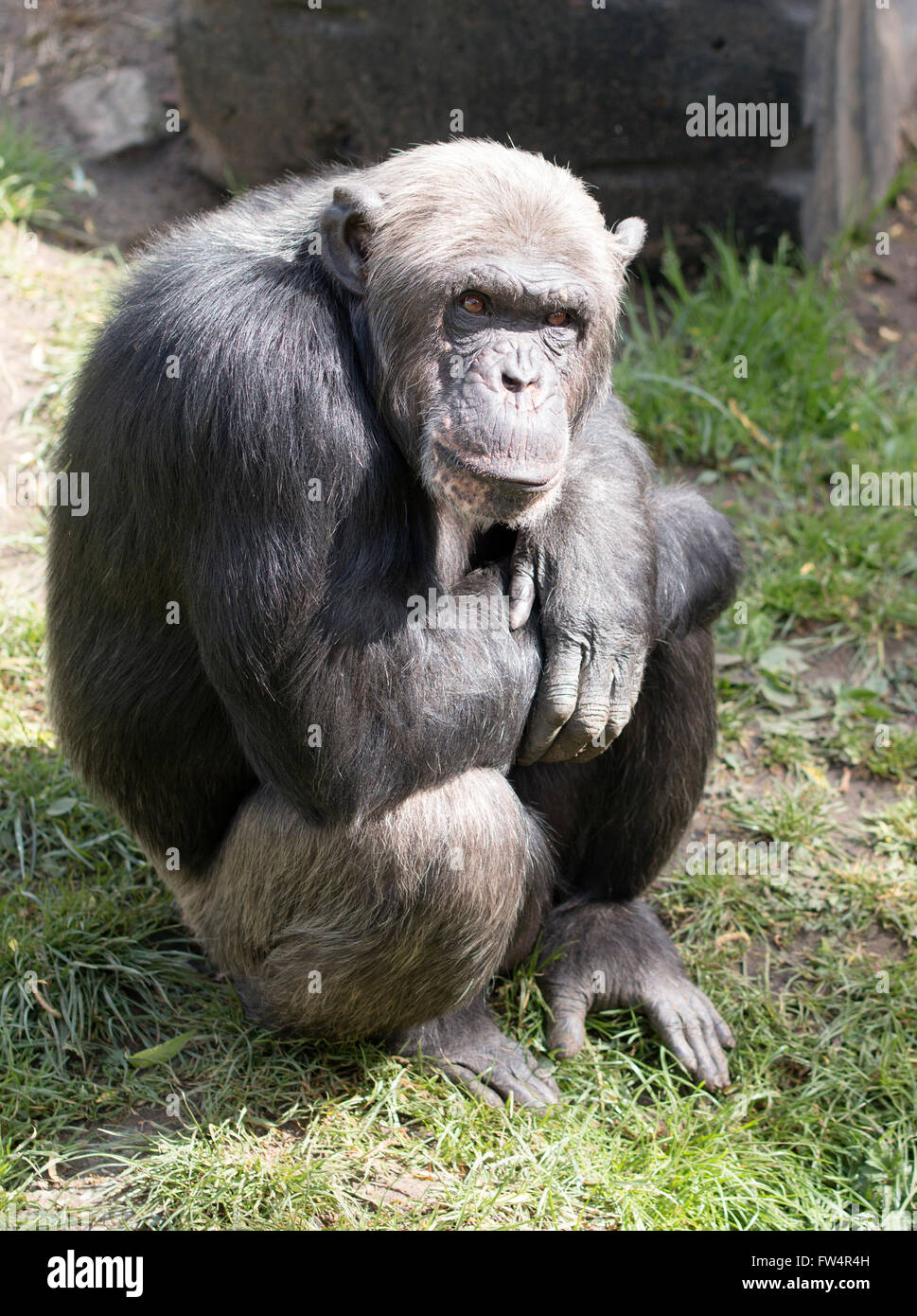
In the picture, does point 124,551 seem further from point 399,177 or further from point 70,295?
point 70,295

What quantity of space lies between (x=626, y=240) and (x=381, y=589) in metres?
1.42

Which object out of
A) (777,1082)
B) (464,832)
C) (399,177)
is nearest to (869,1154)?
(777,1082)

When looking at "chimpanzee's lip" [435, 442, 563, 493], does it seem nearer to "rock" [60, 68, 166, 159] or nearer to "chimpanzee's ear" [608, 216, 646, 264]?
"chimpanzee's ear" [608, 216, 646, 264]

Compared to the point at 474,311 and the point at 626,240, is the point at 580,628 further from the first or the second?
the point at 626,240

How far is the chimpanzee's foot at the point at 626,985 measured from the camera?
475cm

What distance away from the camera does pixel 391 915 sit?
407 centimetres

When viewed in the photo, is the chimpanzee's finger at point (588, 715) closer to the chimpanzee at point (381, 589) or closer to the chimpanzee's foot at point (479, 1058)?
the chimpanzee at point (381, 589)

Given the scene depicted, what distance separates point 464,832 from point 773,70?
211 inches

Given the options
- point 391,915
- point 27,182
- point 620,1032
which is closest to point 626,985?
point 620,1032

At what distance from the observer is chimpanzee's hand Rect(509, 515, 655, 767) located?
161 inches

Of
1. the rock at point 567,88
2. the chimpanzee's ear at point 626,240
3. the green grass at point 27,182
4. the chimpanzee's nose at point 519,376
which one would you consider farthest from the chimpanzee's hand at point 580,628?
the green grass at point 27,182

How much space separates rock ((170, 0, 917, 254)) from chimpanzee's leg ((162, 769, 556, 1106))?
181 inches

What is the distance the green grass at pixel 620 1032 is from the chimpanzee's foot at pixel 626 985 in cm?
9

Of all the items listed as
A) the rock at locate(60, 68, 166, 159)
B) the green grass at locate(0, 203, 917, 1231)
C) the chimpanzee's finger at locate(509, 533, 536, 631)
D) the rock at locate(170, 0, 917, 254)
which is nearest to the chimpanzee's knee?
the green grass at locate(0, 203, 917, 1231)
